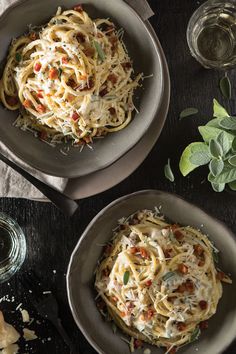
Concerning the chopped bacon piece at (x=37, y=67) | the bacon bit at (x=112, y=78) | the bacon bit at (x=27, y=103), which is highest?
the chopped bacon piece at (x=37, y=67)

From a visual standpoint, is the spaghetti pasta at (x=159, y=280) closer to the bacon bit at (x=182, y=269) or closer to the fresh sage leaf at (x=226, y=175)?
the bacon bit at (x=182, y=269)

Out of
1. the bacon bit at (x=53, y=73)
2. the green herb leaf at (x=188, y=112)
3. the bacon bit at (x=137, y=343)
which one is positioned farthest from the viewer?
the green herb leaf at (x=188, y=112)

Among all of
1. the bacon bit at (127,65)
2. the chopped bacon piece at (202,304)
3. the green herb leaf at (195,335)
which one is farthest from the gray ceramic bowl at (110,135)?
the green herb leaf at (195,335)

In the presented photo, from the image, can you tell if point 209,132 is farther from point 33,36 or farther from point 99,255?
point 33,36

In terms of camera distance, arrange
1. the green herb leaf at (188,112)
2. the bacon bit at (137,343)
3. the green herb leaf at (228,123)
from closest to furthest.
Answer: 1. the green herb leaf at (228,123)
2. the bacon bit at (137,343)
3. the green herb leaf at (188,112)

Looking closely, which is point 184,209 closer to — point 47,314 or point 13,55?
point 47,314

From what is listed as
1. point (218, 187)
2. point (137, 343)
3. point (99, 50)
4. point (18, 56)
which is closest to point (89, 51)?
point (99, 50)

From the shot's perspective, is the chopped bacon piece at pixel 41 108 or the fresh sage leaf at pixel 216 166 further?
the chopped bacon piece at pixel 41 108

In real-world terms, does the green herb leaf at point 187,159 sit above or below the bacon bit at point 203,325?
above
